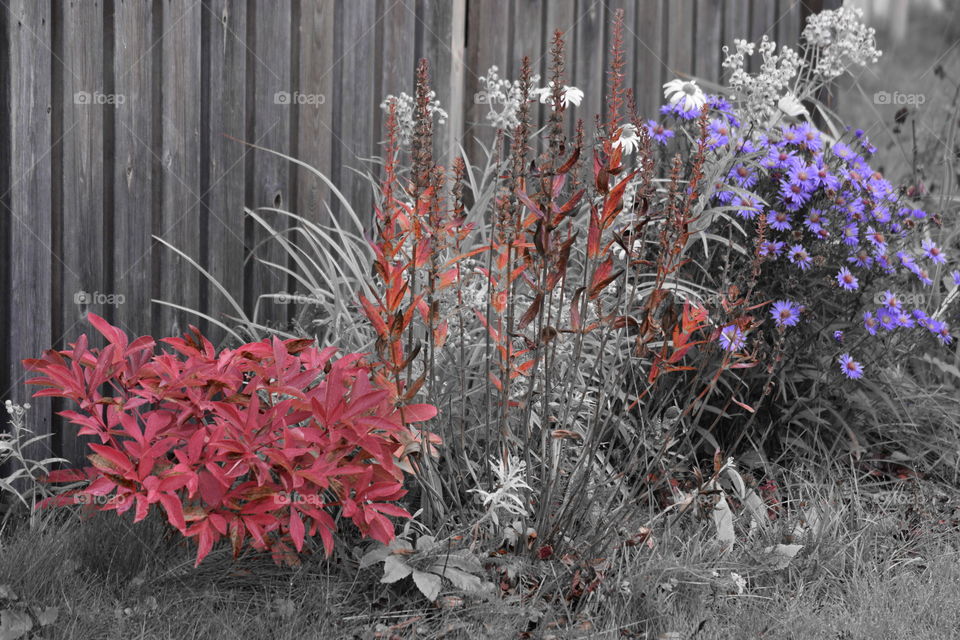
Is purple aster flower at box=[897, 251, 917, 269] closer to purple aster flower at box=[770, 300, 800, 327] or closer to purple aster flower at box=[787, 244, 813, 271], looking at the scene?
purple aster flower at box=[787, 244, 813, 271]

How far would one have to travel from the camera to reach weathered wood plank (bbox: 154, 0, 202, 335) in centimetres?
315

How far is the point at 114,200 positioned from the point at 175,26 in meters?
0.59

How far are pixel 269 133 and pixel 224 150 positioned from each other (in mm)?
194

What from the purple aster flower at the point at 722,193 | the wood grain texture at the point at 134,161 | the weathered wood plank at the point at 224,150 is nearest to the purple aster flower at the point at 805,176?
the purple aster flower at the point at 722,193

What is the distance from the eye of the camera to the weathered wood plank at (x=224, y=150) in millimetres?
3291

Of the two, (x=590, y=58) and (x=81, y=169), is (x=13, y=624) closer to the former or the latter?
(x=81, y=169)

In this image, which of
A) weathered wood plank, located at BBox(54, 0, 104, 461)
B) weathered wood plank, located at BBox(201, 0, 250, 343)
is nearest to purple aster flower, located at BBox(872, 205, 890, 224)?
weathered wood plank, located at BBox(201, 0, 250, 343)

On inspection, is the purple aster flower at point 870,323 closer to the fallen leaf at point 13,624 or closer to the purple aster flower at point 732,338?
the purple aster flower at point 732,338

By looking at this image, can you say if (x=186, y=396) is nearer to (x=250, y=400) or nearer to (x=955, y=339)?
(x=250, y=400)

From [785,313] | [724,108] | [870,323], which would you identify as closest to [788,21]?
[724,108]

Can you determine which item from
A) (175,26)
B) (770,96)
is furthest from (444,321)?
(770,96)

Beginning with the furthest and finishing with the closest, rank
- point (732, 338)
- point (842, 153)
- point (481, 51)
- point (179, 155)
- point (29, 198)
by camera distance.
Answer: point (481, 51), point (842, 153), point (179, 155), point (29, 198), point (732, 338)

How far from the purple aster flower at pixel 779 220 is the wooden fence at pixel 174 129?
1.27 meters

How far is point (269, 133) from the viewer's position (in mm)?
3469
